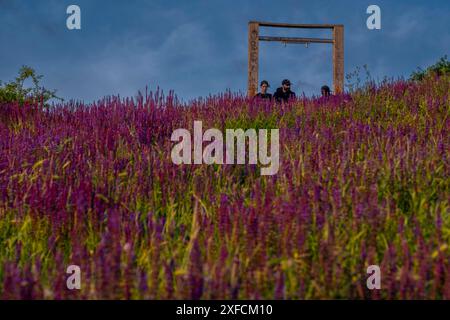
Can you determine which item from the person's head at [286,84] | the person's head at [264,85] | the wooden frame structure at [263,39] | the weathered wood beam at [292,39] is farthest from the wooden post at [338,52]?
the person's head at [286,84]

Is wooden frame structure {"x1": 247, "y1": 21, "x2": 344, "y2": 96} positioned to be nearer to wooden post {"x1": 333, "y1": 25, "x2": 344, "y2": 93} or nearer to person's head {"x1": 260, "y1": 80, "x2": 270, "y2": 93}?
wooden post {"x1": 333, "y1": 25, "x2": 344, "y2": 93}

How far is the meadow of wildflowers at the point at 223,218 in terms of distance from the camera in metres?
2.08

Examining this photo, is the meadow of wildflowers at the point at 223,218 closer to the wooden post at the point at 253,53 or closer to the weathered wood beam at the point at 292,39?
the weathered wood beam at the point at 292,39

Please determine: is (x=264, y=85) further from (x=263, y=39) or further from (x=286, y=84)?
(x=263, y=39)

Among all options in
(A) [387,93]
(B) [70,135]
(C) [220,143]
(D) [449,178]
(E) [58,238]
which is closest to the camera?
(E) [58,238]

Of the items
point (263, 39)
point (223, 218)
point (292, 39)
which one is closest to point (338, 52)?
point (292, 39)

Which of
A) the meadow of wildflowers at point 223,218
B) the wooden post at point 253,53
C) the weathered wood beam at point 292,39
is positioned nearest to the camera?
the meadow of wildflowers at point 223,218

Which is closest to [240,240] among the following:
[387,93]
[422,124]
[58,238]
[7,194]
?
[58,238]

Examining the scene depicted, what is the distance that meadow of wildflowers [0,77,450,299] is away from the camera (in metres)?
2.08

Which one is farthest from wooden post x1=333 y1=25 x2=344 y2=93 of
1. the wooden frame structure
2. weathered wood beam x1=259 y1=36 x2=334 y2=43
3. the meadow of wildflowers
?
the meadow of wildflowers
